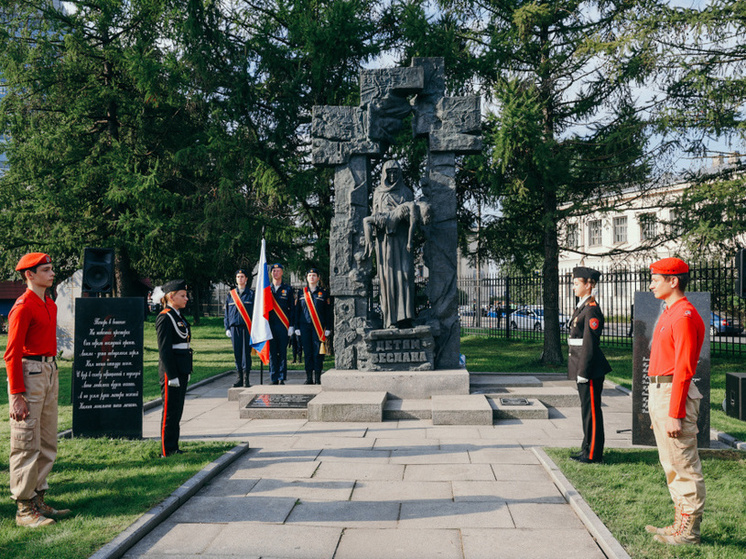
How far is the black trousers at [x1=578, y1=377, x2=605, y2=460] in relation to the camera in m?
5.98

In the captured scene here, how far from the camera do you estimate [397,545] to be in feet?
13.5

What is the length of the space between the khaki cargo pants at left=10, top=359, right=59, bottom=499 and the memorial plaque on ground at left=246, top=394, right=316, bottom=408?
406 centimetres

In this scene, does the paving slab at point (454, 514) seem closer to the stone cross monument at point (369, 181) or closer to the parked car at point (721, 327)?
the stone cross monument at point (369, 181)

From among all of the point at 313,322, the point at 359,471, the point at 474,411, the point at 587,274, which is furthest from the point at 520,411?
the point at 313,322

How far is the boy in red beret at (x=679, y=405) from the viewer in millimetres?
4016

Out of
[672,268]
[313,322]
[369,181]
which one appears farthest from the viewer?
[313,322]

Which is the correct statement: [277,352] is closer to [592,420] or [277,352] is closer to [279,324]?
[279,324]

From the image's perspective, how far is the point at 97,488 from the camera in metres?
5.27

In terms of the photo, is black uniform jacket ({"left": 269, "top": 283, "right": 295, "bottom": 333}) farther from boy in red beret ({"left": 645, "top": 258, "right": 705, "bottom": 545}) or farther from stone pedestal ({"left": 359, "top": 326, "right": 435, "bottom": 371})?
boy in red beret ({"left": 645, "top": 258, "right": 705, "bottom": 545})

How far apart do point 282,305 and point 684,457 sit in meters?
8.13

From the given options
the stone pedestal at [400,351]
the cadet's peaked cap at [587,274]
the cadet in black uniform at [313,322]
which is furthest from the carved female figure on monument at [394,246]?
the cadet's peaked cap at [587,274]

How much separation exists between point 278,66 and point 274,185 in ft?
10.1

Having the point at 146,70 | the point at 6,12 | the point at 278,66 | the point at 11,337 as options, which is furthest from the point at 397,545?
the point at 6,12

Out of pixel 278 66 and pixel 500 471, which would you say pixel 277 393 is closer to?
pixel 500 471
